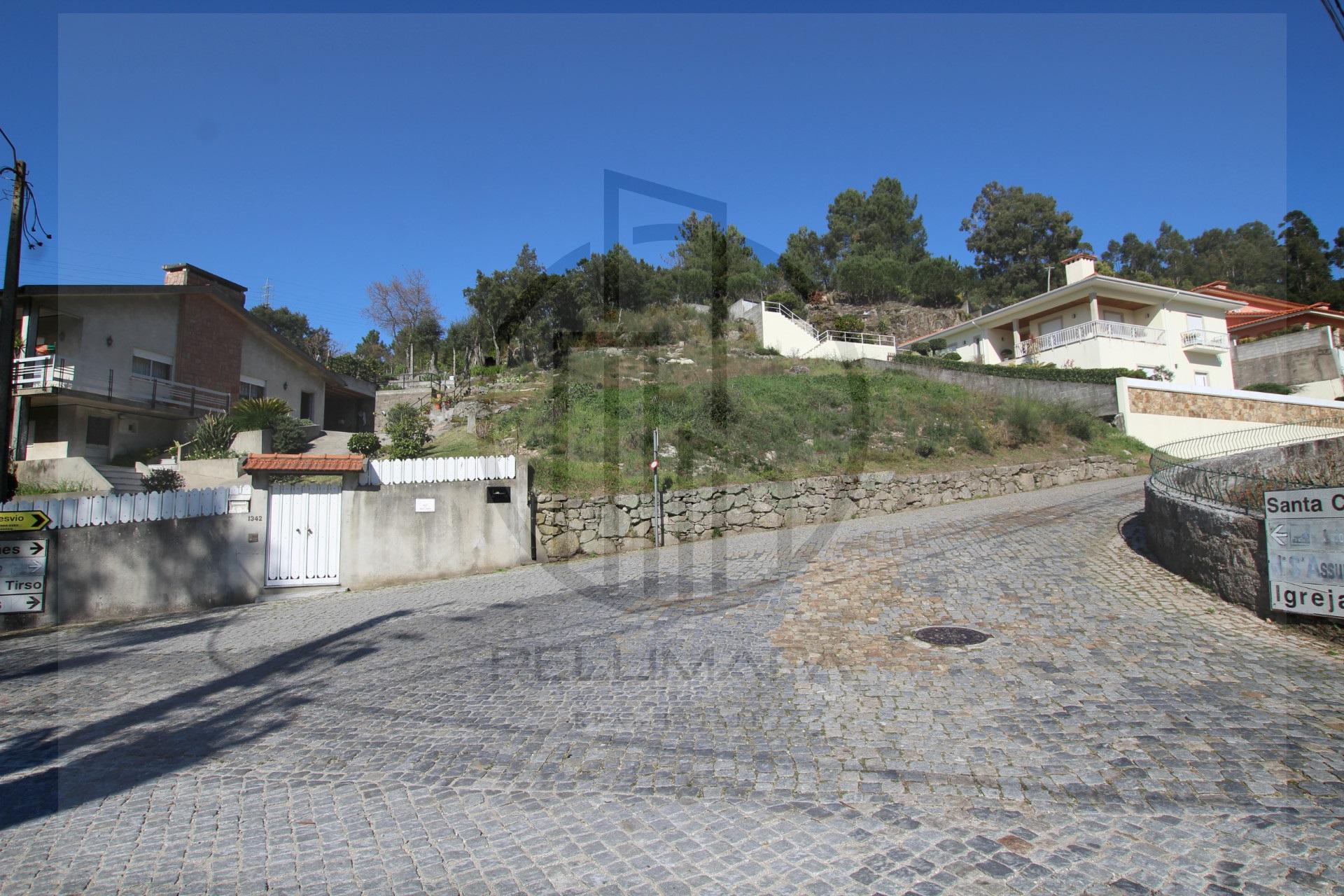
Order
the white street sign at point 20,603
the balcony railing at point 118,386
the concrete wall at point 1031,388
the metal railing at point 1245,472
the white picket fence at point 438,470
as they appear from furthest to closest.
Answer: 1. the concrete wall at point 1031,388
2. the balcony railing at point 118,386
3. the white picket fence at point 438,470
4. the white street sign at point 20,603
5. the metal railing at point 1245,472

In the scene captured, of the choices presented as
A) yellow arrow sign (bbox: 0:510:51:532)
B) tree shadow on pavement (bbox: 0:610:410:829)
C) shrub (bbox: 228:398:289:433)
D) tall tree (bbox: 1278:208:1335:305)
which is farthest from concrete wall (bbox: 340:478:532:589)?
tall tree (bbox: 1278:208:1335:305)

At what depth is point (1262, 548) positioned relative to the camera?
24.6 feet

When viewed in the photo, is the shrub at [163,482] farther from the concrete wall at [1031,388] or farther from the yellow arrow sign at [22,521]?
the concrete wall at [1031,388]

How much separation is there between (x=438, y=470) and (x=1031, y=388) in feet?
72.1

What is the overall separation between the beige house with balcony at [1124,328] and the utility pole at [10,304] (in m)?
32.1

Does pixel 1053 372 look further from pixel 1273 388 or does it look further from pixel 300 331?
pixel 300 331

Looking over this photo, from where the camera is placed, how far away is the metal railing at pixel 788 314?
36156 mm

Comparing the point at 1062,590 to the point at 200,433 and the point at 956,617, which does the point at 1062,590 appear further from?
the point at 200,433

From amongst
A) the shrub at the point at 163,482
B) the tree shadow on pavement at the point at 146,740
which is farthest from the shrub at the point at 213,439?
the tree shadow on pavement at the point at 146,740

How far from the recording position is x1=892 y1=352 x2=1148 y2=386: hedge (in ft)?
82.3

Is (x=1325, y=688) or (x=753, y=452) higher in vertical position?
(x=753, y=452)

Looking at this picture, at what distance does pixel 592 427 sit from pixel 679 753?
13.4 meters

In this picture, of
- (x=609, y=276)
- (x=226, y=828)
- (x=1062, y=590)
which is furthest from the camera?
(x=609, y=276)

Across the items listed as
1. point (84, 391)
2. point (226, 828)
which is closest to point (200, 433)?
point (84, 391)
